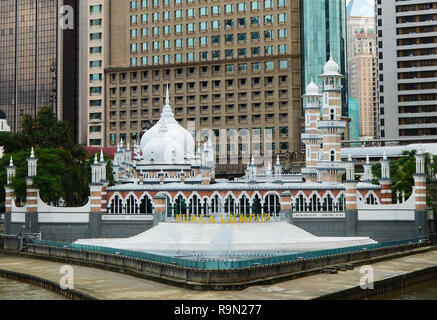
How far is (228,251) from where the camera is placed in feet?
157

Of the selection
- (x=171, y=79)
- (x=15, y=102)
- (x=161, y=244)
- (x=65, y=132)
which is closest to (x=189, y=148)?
(x=65, y=132)

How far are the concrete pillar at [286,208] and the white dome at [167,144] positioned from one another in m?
19.1

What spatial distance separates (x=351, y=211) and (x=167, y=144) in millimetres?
25285

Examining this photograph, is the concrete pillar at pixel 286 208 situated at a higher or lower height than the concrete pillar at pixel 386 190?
lower

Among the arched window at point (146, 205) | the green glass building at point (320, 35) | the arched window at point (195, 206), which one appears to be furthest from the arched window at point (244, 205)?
the green glass building at point (320, 35)

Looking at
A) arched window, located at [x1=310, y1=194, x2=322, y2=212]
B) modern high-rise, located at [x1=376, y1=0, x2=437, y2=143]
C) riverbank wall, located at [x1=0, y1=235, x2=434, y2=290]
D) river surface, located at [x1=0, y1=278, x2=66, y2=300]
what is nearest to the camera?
river surface, located at [x1=0, y1=278, x2=66, y2=300]

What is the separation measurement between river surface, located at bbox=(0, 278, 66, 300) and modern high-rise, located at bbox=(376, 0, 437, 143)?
92.9 metres

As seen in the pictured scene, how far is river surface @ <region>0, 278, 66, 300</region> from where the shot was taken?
112ft

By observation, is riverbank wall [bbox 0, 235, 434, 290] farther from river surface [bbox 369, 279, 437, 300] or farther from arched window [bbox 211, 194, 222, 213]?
arched window [bbox 211, 194, 222, 213]

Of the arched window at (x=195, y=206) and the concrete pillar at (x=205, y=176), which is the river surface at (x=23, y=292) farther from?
the concrete pillar at (x=205, y=176)

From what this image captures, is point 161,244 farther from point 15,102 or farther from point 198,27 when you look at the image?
point 15,102

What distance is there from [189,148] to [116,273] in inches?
1458

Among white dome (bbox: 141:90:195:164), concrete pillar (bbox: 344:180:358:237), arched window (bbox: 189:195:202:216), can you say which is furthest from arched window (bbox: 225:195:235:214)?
white dome (bbox: 141:90:195:164)

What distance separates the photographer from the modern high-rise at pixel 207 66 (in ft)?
385
